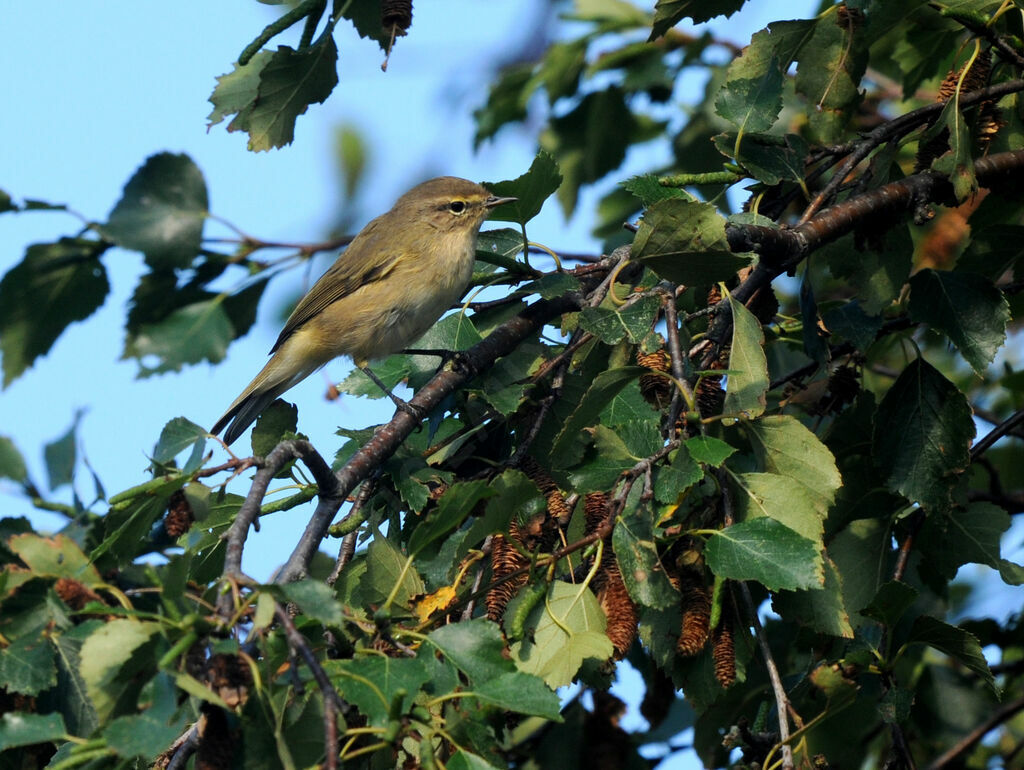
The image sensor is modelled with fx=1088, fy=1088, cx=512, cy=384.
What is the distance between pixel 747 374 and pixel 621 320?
1.10 feet

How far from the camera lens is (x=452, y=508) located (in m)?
2.22

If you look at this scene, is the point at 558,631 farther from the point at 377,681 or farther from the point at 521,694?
the point at 377,681

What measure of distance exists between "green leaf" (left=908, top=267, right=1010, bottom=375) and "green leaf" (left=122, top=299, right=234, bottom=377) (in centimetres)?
272

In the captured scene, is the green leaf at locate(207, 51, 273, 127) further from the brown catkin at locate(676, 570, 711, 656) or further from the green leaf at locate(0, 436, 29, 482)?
the brown catkin at locate(676, 570, 711, 656)

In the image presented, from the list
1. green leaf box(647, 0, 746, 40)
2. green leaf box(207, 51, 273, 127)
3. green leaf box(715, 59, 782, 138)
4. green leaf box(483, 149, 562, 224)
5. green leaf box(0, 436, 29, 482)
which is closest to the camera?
green leaf box(715, 59, 782, 138)

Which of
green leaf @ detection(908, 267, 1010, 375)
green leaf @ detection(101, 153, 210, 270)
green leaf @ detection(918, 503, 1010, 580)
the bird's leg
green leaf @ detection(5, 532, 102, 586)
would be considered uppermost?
green leaf @ detection(101, 153, 210, 270)

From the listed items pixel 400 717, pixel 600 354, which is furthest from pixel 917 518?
pixel 400 717

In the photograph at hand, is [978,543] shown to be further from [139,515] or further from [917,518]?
[139,515]

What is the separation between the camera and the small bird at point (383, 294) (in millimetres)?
5008

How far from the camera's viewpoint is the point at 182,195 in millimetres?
4645

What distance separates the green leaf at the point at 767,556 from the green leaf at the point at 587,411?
0.42 metres

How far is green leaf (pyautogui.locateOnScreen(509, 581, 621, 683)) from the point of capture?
91.2 inches

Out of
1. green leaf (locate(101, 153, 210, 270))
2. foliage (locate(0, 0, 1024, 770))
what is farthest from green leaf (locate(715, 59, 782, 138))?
green leaf (locate(101, 153, 210, 270))

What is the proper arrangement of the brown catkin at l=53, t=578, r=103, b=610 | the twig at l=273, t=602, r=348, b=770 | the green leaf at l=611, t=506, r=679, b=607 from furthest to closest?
the green leaf at l=611, t=506, r=679, b=607 → the brown catkin at l=53, t=578, r=103, b=610 → the twig at l=273, t=602, r=348, b=770
